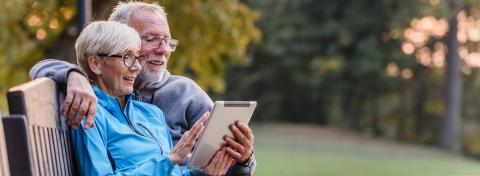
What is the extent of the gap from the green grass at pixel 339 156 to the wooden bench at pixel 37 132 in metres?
18.1

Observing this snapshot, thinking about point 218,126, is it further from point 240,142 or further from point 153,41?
point 153,41

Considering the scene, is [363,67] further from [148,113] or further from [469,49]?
[148,113]

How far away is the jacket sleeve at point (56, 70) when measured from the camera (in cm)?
318

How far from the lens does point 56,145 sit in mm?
3004

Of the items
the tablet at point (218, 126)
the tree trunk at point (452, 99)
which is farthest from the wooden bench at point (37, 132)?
the tree trunk at point (452, 99)

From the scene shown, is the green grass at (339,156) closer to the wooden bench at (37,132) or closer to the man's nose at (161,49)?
the man's nose at (161,49)

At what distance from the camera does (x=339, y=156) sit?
32.8 metres

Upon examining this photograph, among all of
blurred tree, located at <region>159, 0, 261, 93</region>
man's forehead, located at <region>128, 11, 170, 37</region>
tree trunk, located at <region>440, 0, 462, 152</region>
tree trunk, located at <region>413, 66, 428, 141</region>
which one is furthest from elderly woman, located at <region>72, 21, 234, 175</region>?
tree trunk, located at <region>413, 66, 428, 141</region>

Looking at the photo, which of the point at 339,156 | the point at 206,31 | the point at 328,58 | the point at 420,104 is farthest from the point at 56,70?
the point at 420,104

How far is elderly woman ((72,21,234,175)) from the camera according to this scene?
3.10 metres

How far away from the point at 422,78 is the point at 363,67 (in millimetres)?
4536

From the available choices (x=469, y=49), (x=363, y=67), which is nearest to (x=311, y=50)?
(x=363, y=67)

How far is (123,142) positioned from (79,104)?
36 centimetres

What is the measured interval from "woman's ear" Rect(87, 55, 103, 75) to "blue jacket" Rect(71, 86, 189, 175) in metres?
0.06
